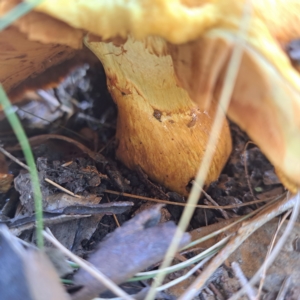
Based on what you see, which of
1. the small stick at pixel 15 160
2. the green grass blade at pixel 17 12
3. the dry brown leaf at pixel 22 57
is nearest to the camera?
the green grass blade at pixel 17 12

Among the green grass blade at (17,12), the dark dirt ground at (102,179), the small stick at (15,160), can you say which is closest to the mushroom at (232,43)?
the green grass blade at (17,12)

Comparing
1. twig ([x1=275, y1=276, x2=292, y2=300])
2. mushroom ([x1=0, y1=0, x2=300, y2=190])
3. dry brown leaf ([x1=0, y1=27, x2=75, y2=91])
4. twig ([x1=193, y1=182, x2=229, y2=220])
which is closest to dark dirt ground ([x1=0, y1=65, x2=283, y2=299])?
twig ([x1=193, y1=182, x2=229, y2=220])

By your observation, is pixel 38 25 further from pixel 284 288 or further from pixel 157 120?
pixel 284 288

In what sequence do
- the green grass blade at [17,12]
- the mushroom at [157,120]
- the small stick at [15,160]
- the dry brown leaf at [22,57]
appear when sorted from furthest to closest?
the small stick at [15,160] < the mushroom at [157,120] < the dry brown leaf at [22,57] < the green grass blade at [17,12]

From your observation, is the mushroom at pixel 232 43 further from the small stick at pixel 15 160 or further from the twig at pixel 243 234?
the small stick at pixel 15 160

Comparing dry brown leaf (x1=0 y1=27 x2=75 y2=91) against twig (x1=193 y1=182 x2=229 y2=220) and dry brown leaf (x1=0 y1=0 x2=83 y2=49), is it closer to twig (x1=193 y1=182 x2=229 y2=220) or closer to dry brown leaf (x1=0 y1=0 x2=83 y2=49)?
dry brown leaf (x1=0 y1=0 x2=83 y2=49)
